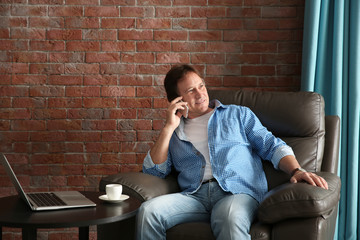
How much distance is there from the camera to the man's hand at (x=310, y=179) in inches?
73.2

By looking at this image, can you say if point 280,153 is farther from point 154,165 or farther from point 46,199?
point 46,199

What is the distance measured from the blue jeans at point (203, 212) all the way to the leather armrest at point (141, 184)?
7 centimetres

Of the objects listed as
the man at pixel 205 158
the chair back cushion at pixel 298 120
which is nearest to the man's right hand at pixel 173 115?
the man at pixel 205 158

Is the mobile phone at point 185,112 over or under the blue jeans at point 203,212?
over

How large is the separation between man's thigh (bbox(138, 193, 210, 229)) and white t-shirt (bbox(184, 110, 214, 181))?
0.16 m

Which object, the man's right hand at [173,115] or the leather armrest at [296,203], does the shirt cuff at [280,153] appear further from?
the man's right hand at [173,115]

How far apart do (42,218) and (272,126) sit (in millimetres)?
1278

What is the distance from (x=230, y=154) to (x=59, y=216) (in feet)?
2.93

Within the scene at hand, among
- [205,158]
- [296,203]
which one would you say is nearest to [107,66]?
[205,158]

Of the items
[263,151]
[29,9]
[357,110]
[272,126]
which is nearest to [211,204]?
[263,151]

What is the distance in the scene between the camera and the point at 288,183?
6.36 ft

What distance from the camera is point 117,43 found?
2.98 m

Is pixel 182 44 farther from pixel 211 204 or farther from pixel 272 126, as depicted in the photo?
pixel 211 204

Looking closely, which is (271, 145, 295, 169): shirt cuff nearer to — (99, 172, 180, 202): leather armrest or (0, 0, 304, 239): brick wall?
(99, 172, 180, 202): leather armrest
